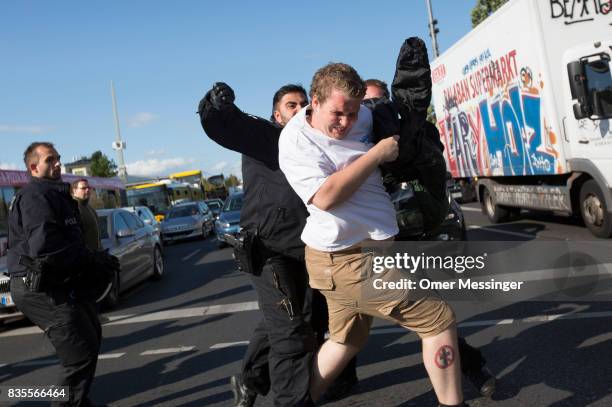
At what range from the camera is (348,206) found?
105 inches

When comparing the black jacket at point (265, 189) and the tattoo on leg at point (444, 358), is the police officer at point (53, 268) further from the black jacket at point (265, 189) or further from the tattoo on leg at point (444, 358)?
the tattoo on leg at point (444, 358)

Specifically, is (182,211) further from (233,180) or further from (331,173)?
(233,180)

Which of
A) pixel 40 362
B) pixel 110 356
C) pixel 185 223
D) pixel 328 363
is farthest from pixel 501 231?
pixel 185 223

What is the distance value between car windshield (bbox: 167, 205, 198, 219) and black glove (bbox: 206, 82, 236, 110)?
774 inches

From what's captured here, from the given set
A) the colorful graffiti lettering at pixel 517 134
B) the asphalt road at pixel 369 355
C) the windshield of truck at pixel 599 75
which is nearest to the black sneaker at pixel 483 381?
the asphalt road at pixel 369 355

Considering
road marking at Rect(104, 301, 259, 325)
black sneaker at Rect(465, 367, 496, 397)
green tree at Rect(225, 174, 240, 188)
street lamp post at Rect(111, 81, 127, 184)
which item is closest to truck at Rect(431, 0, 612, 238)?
road marking at Rect(104, 301, 259, 325)

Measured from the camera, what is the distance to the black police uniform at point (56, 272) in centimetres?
373

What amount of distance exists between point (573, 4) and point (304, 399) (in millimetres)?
8199

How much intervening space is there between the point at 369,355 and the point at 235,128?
2464 mm

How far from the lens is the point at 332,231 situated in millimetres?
2695

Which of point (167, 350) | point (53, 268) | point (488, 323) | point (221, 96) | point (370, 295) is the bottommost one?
point (488, 323)

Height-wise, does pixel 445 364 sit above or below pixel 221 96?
below

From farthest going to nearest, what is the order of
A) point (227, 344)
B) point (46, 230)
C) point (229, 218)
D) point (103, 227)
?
1. point (229, 218)
2. point (103, 227)
3. point (227, 344)
4. point (46, 230)

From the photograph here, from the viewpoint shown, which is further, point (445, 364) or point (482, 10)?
point (482, 10)
